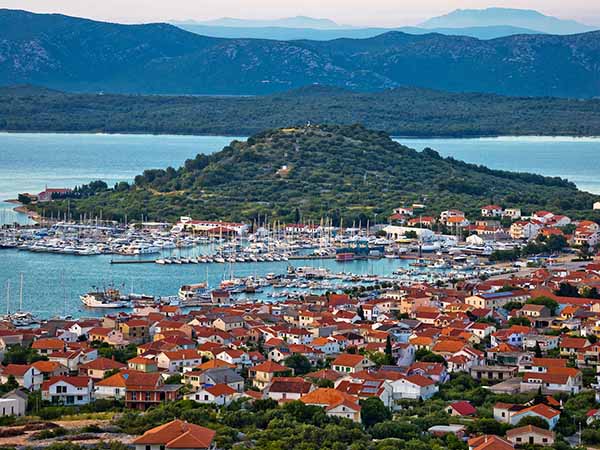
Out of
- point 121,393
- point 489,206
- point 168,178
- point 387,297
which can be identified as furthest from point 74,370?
point 168,178

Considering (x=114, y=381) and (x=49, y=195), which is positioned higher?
(x=114, y=381)

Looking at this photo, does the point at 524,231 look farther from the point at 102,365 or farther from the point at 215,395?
the point at 215,395

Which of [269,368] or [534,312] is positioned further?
[534,312]

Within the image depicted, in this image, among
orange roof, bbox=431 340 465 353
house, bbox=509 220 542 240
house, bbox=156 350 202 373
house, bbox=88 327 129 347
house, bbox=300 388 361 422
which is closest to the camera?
house, bbox=300 388 361 422

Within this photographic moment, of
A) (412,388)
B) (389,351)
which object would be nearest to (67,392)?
(412,388)

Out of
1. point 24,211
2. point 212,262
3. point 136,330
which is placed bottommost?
point 24,211

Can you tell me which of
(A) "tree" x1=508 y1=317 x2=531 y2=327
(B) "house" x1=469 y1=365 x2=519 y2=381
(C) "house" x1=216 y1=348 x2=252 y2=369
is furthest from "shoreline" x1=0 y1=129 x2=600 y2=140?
(B) "house" x1=469 y1=365 x2=519 y2=381

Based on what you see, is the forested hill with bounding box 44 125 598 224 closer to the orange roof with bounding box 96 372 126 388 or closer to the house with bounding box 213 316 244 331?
the house with bounding box 213 316 244 331
